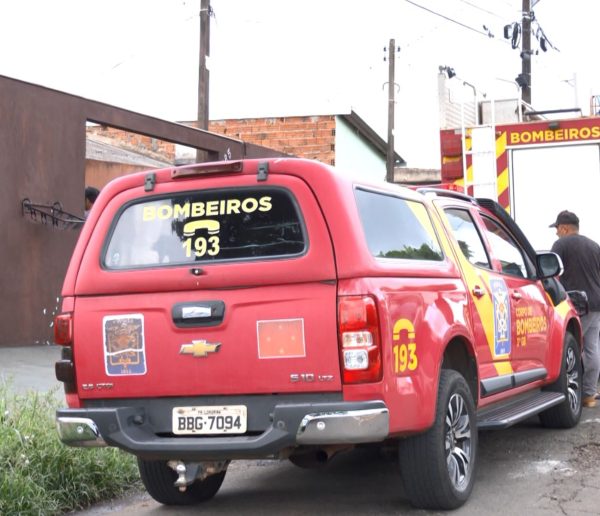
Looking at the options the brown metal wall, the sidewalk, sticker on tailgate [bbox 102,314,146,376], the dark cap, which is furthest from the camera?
the brown metal wall

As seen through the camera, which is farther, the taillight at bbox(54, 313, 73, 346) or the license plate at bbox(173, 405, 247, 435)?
the taillight at bbox(54, 313, 73, 346)

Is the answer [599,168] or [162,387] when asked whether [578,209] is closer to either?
[599,168]

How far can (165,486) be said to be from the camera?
6.05 meters

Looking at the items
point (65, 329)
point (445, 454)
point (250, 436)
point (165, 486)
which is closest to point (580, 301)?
point (445, 454)

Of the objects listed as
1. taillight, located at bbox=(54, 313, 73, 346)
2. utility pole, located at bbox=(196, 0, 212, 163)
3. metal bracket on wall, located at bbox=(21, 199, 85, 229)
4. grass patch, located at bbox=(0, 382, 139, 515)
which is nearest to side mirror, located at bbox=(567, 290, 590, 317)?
grass patch, located at bbox=(0, 382, 139, 515)

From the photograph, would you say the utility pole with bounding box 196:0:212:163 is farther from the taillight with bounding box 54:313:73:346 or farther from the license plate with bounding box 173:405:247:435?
the license plate with bounding box 173:405:247:435

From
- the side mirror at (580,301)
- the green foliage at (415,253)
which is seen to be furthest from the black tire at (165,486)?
the side mirror at (580,301)

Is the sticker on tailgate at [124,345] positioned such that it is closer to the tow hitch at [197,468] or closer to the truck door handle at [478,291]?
the tow hitch at [197,468]

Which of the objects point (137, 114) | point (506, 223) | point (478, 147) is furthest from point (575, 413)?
point (137, 114)

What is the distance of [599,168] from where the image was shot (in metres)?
9.96

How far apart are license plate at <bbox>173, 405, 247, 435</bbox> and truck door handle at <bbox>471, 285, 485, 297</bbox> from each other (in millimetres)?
1937

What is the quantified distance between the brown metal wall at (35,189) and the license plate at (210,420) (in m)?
7.31

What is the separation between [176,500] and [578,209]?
5.65m

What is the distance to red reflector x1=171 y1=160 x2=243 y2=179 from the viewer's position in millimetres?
5328
